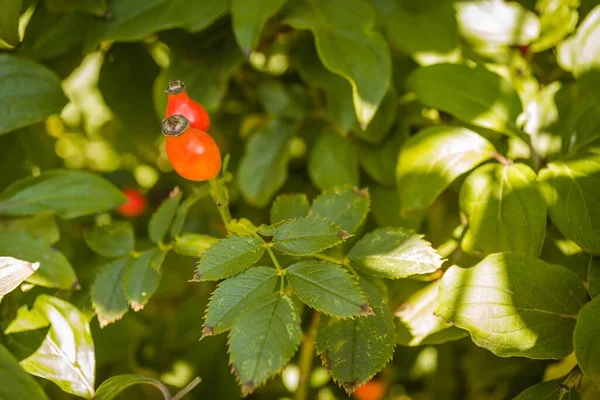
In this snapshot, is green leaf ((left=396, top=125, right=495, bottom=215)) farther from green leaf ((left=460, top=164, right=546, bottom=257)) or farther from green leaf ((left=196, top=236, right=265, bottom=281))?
green leaf ((left=196, top=236, right=265, bottom=281))

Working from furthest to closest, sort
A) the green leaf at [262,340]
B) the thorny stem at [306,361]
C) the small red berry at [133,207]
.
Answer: the small red berry at [133,207] → the thorny stem at [306,361] → the green leaf at [262,340]

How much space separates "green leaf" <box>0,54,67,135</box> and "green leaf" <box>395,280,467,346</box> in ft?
2.19

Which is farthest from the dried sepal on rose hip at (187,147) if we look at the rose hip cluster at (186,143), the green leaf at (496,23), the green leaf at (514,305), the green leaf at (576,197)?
the green leaf at (496,23)

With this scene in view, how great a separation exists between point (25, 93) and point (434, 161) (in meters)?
0.68

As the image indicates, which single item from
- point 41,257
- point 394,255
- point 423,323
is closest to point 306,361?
point 423,323

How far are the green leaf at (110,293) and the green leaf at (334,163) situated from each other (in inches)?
16.1

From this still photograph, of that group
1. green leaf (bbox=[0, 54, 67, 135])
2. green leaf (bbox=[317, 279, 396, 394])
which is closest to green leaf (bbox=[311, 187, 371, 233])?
green leaf (bbox=[317, 279, 396, 394])

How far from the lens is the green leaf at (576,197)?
0.81m

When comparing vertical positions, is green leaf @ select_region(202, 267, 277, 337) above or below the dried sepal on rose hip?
below

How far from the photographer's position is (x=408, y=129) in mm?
1168

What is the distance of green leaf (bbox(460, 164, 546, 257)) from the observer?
84cm

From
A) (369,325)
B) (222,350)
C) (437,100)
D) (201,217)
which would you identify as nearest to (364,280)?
(369,325)

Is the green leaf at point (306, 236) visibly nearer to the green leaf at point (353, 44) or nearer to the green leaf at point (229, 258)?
the green leaf at point (229, 258)

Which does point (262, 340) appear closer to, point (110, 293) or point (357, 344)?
point (357, 344)
